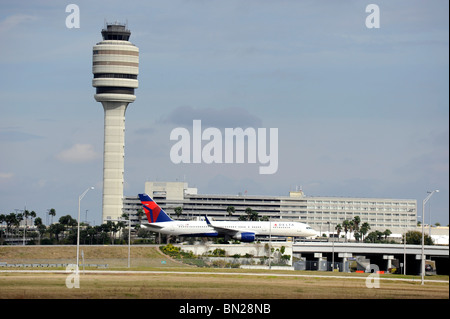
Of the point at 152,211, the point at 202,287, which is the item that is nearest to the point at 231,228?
the point at 152,211

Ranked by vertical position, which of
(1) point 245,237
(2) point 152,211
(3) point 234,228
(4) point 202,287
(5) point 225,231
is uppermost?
(2) point 152,211

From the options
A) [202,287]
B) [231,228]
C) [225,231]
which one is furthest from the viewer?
[231,228]

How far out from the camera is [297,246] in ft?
457

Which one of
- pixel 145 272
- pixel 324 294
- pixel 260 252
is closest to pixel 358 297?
pixel 324 294

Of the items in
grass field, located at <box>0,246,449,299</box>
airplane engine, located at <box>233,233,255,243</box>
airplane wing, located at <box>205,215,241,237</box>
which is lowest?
grass field, located at <box>0,246,449,299</box>

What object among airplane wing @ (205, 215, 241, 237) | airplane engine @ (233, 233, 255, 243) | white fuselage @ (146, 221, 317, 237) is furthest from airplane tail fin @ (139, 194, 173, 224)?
airplane engine @ (233, 233, 255, 243)

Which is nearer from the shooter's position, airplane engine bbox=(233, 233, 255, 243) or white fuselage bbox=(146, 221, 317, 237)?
airplane engine bbox=(233, 233, 255, 243)

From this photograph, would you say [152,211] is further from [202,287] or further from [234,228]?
[202,287]

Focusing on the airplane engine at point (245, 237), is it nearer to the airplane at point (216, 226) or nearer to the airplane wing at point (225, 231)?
the airplane wing at point (225, 231)

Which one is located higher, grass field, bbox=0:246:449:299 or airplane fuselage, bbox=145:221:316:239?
airplane fuselage, bbox=145:221:316:239

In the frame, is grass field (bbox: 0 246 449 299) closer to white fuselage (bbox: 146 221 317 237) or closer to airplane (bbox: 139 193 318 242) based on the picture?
airplane (bbox: 139 193 318 242)

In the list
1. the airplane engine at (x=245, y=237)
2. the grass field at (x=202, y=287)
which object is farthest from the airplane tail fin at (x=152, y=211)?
the grass field at (x=202, y=287)
